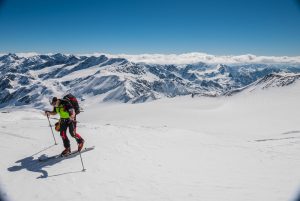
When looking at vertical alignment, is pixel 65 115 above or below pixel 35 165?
above

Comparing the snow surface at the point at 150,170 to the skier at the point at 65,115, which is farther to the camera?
the skier at the point at 65,115

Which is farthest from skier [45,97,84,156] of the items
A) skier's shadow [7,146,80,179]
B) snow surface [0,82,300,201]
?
snow surface [0,82,300,201]

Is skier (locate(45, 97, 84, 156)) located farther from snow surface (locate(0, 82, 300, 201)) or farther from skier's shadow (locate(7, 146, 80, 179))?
snow surface (locate(0, 82, 300, 201))

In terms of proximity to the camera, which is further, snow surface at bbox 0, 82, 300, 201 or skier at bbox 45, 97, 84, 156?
skier at bbox 45, 97, 84, 156

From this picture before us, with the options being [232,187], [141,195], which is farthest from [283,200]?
[141,195]

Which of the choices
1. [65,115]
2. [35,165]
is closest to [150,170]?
[65,115]

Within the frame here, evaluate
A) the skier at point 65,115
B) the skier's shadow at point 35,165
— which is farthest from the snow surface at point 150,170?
the skier at point 65,115

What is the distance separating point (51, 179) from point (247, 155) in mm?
10911

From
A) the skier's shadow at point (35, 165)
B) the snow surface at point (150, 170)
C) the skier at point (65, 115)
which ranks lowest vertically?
the snow surface at point (150, 170)

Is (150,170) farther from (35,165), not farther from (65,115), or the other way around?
(35,165)

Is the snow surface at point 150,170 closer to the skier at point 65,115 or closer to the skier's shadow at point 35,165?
the skier's shadow at point 35,165

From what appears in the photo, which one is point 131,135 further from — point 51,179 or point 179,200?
point 179,200

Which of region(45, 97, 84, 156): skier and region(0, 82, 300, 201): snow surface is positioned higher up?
region(45, 97, 84, 156): skier

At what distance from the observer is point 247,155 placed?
50.3ft
